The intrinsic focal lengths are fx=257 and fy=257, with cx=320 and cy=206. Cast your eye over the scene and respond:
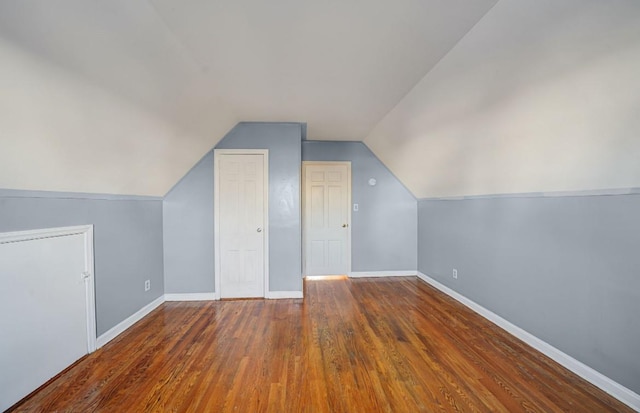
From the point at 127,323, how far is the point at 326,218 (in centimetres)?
309

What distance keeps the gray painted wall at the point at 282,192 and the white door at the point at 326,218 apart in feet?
3.35

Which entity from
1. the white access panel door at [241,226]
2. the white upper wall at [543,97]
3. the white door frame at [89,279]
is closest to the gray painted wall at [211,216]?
the white access panel door at [241,226]

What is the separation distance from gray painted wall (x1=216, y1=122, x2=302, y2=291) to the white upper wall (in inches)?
65.2

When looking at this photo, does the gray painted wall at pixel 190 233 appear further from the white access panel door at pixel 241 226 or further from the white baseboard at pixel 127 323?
the white baseboard at pixel 127 323

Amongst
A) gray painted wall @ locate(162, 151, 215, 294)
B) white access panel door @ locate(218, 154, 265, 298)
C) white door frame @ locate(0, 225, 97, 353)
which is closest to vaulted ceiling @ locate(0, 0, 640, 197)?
white door frame @ locate(0, 225, 97, 353)

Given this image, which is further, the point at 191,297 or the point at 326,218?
the point at 326,218

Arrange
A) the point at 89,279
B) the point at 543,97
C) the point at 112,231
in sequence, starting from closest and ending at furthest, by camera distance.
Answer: the point at 543,97
the point at 89,279
the point at 112,231

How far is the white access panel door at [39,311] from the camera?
5.39 ft

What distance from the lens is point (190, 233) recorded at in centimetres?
353

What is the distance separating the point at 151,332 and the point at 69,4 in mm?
2720

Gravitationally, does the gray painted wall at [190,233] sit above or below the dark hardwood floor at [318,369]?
above

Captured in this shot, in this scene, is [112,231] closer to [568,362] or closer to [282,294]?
[282,294]


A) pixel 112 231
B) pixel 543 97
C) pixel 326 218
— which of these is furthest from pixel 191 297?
pixel 543 97

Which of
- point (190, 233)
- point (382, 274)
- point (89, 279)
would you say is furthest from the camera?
point (382, 274)
